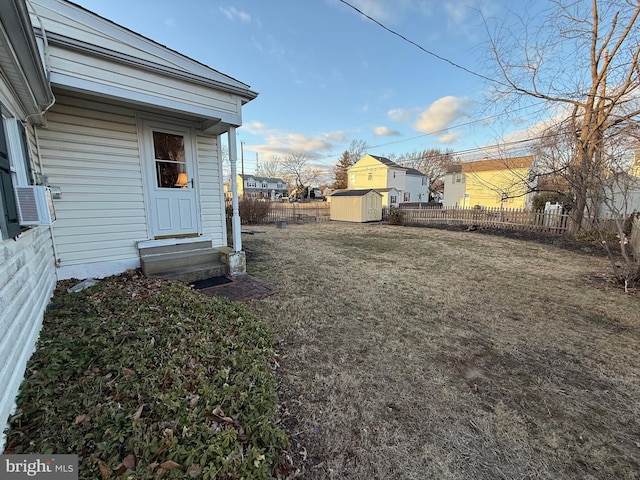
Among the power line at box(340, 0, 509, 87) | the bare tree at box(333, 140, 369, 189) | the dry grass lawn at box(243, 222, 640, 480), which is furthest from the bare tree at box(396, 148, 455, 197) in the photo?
the dry grass lawn at box(243, 222, 640, 480)

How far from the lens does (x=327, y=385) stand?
2137mm

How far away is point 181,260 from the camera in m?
4.32

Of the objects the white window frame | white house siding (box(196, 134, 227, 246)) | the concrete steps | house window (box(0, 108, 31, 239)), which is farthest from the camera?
white house siding (box(196, 134, 227, 246))

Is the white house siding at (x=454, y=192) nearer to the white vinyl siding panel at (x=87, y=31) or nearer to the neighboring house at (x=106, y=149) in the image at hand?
the neighboring house at (x=106, y=149)

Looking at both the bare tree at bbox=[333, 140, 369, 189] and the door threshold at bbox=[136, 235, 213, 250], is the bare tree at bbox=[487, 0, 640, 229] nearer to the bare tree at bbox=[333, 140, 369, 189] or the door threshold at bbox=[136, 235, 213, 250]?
the door threshold at bbox=[136, 235, 213, 250]

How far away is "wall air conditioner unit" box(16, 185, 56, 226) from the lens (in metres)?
2.04

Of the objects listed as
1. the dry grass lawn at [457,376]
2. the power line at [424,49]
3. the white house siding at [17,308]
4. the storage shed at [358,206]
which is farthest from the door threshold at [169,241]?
the storage shed at [358,206]

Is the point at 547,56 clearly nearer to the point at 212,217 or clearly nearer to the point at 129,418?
the point at 212,217

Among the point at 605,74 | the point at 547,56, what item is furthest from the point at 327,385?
the point at 605,74

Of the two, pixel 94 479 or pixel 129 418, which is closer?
pixel 94 479

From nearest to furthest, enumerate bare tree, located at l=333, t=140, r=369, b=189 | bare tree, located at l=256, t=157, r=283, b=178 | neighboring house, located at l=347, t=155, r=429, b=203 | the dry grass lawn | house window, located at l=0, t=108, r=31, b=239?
the dry grass lawn, house window, located at l=0, t=108, r=31, b=239, neighboring house, located at l=347, t=155, r=429, b=203, bare tree, located at l=333, t=140, r=369, b=189, bare tree, located at l=256, t=157, r=283, b=178

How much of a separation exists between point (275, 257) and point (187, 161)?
116 inches

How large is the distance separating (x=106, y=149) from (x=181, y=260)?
191 centimetres

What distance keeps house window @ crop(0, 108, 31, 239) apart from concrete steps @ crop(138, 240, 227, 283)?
1.70 meters
